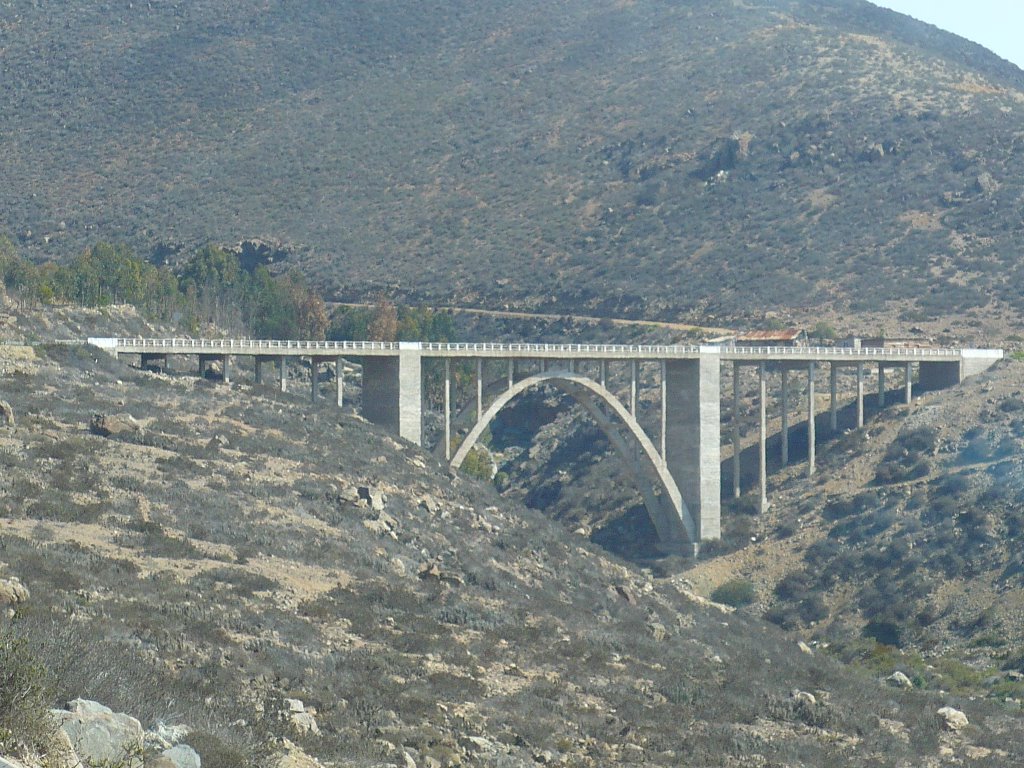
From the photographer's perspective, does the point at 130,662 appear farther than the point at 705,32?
No

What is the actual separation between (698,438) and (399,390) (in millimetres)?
17908

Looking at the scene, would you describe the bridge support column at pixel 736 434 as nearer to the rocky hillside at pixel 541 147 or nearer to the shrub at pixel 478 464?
the shrub at pixel 478 464

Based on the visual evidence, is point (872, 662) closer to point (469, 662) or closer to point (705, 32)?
point (469, 662)

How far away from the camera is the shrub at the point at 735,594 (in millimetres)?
70062

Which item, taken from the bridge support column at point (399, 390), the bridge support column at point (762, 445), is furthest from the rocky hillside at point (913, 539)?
the bridge support column at point (399, 390)

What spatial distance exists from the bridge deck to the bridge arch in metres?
1.38

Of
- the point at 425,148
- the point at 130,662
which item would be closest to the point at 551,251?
the point at 425,148

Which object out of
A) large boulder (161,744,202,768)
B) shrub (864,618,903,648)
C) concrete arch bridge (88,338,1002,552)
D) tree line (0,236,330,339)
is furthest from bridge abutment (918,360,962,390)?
large boulder (161,744,202,768)

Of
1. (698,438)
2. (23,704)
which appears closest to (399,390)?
(698,438)

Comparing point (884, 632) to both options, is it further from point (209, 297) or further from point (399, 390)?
point (209, 297)

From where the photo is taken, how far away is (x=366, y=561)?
40.8m

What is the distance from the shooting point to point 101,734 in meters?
17.0

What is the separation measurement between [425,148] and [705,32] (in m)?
33.9

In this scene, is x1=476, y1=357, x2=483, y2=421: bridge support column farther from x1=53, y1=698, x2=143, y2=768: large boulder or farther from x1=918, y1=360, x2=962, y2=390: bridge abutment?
x1=53, y1=698, x2=143, y2=768: large boulder
